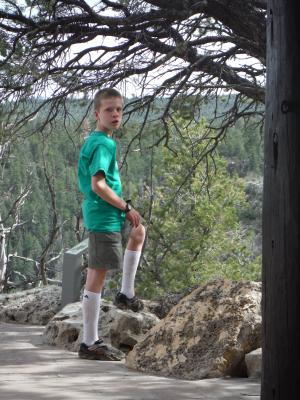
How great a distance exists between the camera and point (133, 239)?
5105mm

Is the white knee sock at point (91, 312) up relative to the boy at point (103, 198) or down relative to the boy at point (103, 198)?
down

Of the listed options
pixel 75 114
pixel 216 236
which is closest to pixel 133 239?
pixel 75 114

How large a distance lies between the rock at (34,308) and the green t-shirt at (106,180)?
3322 millimetres

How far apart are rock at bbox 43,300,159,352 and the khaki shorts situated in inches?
38.8

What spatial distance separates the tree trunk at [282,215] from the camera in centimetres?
293

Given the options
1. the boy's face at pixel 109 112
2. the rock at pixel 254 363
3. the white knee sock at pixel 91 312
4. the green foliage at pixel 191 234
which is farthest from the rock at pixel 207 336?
the green foliage at pixel 191 234

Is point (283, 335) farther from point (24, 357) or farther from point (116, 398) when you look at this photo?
point (24, 357)

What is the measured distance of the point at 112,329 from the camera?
19.2 feet

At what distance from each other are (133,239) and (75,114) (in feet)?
15.0

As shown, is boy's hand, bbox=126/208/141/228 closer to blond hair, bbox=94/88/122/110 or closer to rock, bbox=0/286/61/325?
blond hair, bbox=94/88/122/110

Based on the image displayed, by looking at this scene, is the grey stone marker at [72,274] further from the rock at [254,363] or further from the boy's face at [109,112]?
the rock at [254,363]

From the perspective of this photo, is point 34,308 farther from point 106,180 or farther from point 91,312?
point 106,180

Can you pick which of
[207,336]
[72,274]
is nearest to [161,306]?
[72,274]

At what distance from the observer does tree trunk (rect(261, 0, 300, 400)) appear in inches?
115
